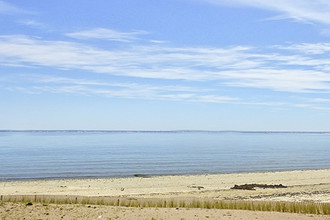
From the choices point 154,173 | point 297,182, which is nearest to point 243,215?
point 297,182

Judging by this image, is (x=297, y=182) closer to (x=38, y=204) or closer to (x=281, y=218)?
(x=281, y=218)

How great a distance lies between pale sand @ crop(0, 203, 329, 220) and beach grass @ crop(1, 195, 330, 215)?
0.93m

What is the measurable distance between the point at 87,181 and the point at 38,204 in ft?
77.0

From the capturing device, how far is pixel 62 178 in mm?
46000

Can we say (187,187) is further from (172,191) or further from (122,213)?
(122,213)

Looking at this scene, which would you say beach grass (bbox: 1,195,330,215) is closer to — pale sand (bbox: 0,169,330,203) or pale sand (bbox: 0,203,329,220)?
pale sand (bbox: 0,203,329,220)

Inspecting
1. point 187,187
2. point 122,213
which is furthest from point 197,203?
point 187,187

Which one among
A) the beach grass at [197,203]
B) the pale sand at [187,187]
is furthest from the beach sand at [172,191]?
the beach grass at [197,203]

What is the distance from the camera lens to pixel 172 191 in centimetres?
3472

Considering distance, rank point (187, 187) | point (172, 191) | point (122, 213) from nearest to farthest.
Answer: point (122, 213) < point (172, 191) < point (187, 187)

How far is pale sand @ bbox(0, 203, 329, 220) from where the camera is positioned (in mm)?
17434

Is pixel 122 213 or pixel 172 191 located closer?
pixel 122 213

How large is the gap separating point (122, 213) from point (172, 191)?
17.1 metres

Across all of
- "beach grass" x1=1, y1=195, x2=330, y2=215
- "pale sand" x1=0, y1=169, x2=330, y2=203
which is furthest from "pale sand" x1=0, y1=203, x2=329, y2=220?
"pale sand" x1=0, y1=169, x2=330, y2=203
